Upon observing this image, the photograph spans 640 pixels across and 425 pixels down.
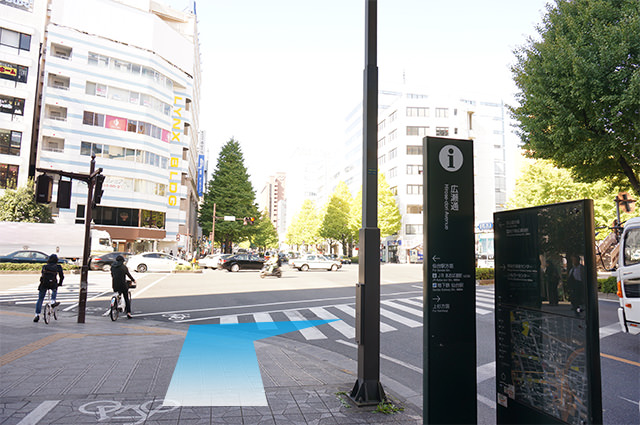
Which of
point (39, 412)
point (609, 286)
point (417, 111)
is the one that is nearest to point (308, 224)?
point (417, 111)

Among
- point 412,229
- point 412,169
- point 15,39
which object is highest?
point 15,39

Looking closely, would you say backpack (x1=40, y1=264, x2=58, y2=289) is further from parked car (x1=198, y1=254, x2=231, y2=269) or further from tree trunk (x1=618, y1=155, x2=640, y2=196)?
parked car (x1=198, y1=254, x2=231, y2=269)

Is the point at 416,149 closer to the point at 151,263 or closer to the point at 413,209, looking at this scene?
the point at 413,209

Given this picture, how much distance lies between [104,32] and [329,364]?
53.4 meters

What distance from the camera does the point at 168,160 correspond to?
164ft

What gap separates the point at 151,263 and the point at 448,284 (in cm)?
3024

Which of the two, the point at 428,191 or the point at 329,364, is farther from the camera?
the point at 329,364

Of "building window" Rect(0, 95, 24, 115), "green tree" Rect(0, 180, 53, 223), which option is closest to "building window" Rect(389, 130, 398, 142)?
"building window" Rect(0, 95, 24, 115)

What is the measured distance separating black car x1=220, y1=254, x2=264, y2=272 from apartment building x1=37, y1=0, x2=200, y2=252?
9.50 m

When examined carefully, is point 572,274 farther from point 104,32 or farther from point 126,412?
point 104,32

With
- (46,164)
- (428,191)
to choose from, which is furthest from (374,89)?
(46,164)

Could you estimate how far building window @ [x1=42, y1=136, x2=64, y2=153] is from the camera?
143 feet

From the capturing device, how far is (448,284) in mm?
3609

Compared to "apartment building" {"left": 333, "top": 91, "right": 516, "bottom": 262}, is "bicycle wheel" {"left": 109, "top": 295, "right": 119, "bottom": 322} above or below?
below
